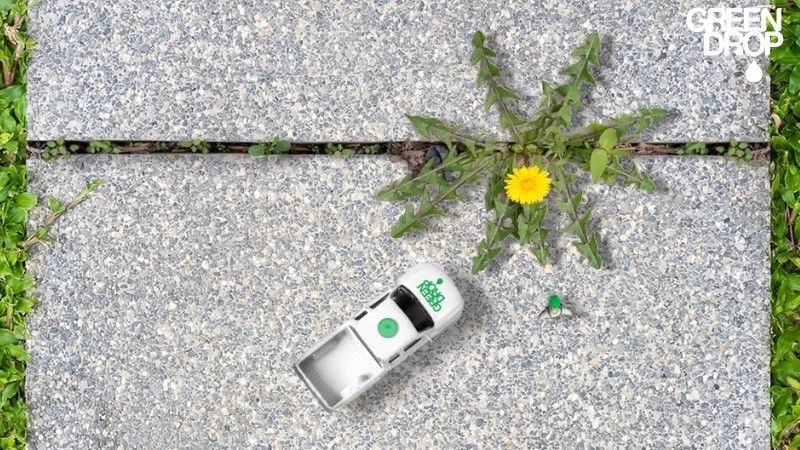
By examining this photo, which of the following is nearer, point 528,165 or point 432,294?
point 432,294

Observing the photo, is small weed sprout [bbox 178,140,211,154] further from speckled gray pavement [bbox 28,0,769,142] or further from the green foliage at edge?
the green foliage at edge

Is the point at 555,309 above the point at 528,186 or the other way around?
the other way around

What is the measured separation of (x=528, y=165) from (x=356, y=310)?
0.64 meters

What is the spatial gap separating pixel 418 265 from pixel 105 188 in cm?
95

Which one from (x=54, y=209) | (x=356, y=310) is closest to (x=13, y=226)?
(x=54, y=209)

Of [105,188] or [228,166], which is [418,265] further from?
[105,188]

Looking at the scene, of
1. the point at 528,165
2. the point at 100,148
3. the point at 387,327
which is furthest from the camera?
the point at 100,148

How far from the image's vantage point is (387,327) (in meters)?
2.60

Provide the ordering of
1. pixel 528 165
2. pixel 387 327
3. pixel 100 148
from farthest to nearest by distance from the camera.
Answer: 1. pixel 100 148
2. pixel 528 165
3. pixel 387 327

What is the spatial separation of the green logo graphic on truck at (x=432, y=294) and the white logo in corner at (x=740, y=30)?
1049mm

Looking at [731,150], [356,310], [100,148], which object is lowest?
[356,310]

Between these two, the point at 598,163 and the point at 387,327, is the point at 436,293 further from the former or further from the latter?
the point at 598,163

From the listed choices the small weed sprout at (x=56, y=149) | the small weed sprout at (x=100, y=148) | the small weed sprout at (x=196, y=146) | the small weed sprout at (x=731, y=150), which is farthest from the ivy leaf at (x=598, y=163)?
the small weed sprout at (x=56, y=149)

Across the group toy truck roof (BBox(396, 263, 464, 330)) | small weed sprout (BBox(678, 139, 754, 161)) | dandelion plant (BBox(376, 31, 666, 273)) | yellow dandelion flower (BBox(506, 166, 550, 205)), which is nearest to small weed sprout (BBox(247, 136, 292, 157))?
dandelion plant (BBox(376, 31, 666, 273))
